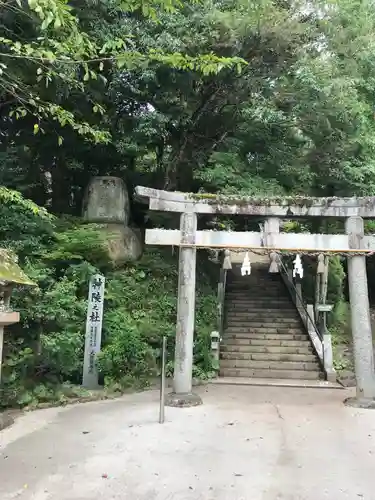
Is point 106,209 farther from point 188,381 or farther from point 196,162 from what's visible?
point 188,381

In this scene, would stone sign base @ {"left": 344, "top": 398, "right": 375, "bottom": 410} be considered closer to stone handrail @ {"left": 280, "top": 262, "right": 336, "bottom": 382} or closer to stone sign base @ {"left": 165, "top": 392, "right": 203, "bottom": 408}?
stone handrail @ {"left": 280, "top": 262, "right": 336, "bottom": 382}

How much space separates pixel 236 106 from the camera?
12242 millimetres

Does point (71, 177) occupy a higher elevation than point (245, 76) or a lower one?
lower

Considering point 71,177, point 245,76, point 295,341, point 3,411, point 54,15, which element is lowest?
point 3,411

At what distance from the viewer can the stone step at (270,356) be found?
37.1 ft

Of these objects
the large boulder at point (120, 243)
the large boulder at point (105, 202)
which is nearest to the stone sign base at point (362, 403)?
the large boulder at point (120, 243)

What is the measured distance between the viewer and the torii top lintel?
819 centimetres

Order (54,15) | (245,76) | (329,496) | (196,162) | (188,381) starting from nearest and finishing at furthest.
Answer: (54,15) → (329,496) → (188,381) → (245,76) → (196,162)

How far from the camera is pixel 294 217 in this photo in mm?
8398

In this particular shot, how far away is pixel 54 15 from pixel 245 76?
8552 millimetres

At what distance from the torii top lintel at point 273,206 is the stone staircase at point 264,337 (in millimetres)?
4661

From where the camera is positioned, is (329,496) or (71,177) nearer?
(329,496)

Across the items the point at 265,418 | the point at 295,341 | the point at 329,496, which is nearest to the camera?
the point at 329,496

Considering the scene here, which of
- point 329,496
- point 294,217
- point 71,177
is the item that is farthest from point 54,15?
point 71,177
